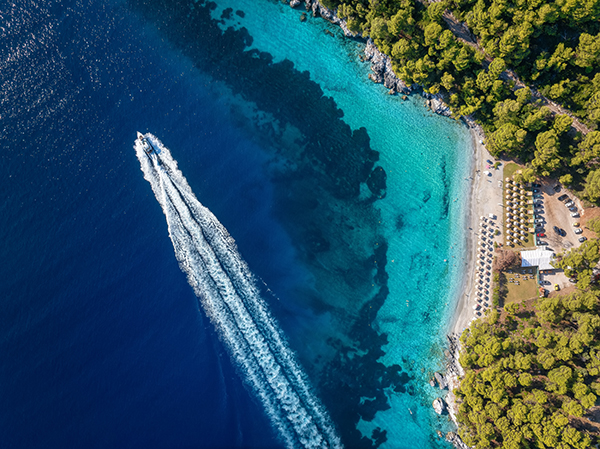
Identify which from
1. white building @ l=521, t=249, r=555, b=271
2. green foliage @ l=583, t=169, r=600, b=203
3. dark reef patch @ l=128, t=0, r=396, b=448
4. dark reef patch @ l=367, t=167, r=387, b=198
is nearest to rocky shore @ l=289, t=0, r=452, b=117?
dark reef patch @ l=128, t=0, r=396, b=448

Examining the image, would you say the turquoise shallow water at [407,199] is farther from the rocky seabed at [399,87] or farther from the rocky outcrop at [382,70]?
the rocky outcrop at [382,70]

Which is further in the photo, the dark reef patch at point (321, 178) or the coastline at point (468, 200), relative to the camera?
the coastline at point (468, 200)

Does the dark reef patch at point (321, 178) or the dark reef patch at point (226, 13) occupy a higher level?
the dark reef patch at point (226, 13)

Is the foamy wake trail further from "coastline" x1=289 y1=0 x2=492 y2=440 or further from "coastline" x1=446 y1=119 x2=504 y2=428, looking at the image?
"coastline" x1=446 y1=119 x2=504 y2=428

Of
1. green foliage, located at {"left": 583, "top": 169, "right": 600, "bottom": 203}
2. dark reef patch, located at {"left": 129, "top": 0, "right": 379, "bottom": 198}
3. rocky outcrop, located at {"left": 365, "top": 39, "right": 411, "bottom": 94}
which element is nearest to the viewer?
green foliage, located at {"left": 583, "top": 169, "right": 600, "bottom": 203}

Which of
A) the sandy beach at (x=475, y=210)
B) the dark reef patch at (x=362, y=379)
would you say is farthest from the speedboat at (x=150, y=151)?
the sandy beach at (x=475, y=210)

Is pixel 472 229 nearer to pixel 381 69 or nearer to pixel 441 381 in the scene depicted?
pixel 441 381
